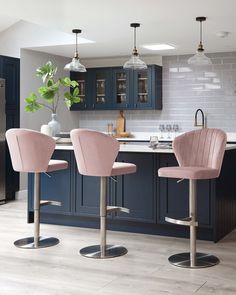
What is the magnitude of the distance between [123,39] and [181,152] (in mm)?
2826

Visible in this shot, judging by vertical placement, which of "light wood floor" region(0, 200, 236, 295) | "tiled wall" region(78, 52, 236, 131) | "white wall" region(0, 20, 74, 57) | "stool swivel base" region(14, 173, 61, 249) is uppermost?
"white wall" region(0, 20, 74, 57)

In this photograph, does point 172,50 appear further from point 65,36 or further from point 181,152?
point 181,152

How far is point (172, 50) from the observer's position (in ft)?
25.6

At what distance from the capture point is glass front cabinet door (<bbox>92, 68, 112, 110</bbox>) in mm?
8586

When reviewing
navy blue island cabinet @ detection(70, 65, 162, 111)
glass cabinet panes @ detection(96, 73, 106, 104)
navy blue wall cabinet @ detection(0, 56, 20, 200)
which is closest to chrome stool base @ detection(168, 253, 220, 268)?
navy blue wall cabinet @ detection(0, 56, 20, 200)

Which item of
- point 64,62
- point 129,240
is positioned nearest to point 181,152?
point 129,240

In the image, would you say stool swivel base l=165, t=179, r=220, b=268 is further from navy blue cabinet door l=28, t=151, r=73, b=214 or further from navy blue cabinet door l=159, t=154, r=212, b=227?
navy blue cabinet door l=28, t=151, r=73, b=214

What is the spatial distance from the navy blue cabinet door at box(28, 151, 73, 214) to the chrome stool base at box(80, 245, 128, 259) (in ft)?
3.46

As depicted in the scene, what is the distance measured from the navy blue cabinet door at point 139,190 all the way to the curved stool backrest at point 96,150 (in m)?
0.95

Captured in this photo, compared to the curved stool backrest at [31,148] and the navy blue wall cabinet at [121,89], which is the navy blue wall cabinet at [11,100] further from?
the curved stool backrest at [31,148]

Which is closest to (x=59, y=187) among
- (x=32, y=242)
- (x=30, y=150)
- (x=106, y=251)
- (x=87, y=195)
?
(x=87, y=195)

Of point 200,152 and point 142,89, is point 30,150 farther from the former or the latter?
point 142,89

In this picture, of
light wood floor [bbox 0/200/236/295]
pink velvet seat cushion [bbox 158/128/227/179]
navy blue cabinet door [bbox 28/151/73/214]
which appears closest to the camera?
light wood floor [bbox 0/200/236/295]

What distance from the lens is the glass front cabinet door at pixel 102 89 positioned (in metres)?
8.59
